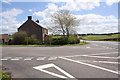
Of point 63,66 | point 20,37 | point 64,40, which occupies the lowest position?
point 63,66

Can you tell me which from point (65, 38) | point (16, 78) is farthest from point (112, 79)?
point (65, 38)

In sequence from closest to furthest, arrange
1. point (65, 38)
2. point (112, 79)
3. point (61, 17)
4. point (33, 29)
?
point (112, 79)
point (65, 38)
point (61, 17)
point (33, 29)

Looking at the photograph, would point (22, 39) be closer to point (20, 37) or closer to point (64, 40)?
point (20, 37)

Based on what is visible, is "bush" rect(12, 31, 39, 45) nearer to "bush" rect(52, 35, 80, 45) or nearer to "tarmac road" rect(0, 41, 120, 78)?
"bush" rect(52, 35, 80, 45)

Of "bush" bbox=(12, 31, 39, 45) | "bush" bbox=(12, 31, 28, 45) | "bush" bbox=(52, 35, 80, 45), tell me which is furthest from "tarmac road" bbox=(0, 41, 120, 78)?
"bush" bbox=(12, 31, 28, 45)

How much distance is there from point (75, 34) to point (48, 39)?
763 cm

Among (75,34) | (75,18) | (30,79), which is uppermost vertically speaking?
(75,18)

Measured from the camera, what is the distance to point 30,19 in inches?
1677

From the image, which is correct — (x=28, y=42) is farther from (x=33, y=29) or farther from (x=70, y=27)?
(x=70, y=27)

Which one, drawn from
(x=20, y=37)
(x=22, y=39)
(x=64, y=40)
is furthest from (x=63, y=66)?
(x=20, y=37)

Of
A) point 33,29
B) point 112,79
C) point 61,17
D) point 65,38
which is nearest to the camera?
point 112,79

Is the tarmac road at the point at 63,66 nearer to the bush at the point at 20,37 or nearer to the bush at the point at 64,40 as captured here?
the bush at the point at 64,40

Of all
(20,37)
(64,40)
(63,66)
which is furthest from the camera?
(20,37)

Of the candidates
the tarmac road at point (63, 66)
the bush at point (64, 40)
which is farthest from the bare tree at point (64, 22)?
the tarmac road at point (63, 66)
